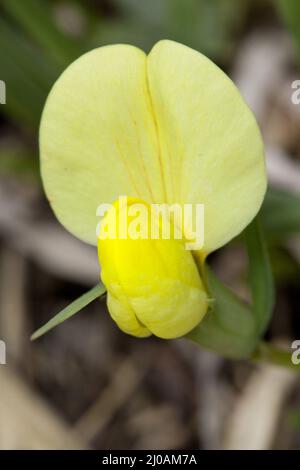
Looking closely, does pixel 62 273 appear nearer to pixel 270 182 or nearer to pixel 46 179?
pixel 270 182

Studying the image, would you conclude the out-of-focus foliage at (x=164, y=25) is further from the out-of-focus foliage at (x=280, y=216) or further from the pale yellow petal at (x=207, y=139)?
the pale yellow petal at (x=207, y=139)

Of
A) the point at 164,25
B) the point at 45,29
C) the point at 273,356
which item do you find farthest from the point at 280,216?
the point at 164,25

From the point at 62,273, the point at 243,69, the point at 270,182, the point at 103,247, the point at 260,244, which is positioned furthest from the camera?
the point at 243,69

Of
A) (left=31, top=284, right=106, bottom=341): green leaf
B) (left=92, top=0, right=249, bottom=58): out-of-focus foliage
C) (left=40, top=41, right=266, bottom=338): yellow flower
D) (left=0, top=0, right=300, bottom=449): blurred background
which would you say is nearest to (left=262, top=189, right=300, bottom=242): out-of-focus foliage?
(left=0, top=0, right=300, bottom=449): blurred background

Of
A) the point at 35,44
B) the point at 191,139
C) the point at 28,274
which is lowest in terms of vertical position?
the point at 28,274

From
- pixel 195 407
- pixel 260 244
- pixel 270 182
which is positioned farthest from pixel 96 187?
pixel 195 407

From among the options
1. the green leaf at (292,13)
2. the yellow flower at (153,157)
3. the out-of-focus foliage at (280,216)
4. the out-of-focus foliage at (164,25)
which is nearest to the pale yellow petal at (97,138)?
the yellow flower at (153,157)

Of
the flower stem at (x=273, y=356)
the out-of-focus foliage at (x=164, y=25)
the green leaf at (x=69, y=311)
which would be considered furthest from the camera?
the out-of-focus foliage at (x=164, y=25)
